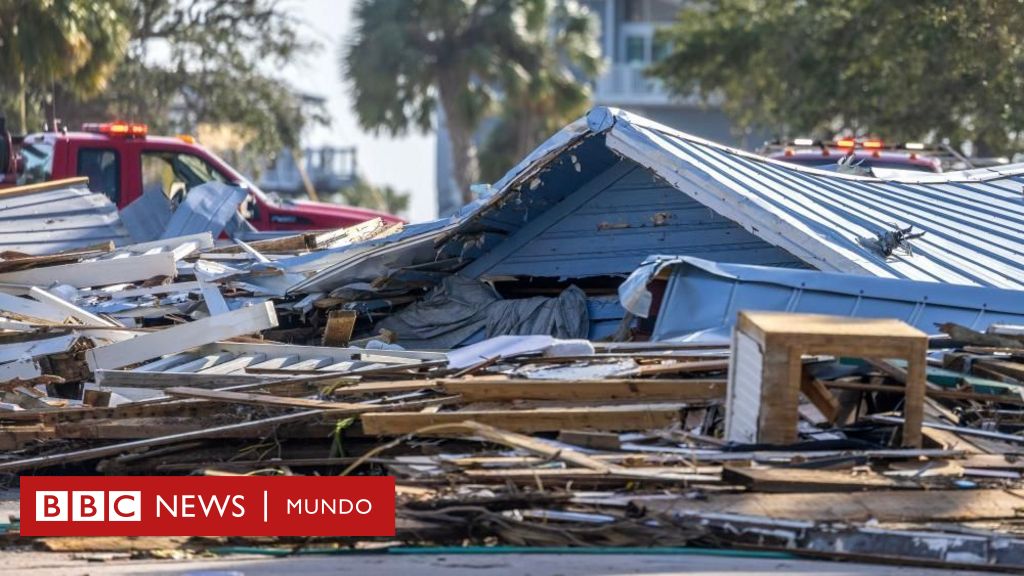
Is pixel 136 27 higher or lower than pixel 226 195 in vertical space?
higher

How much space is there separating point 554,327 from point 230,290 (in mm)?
2404

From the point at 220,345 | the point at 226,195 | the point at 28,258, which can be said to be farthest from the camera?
the point at 226,195

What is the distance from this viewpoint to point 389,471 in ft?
25.5

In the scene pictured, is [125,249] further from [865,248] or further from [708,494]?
[708,494]

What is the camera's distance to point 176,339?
10.2 metres

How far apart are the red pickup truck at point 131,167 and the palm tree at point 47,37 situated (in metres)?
7.46

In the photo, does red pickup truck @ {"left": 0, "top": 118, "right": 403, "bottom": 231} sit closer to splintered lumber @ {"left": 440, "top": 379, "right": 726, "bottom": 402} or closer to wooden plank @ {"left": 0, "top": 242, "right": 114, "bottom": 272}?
wooden plank @ {"left": 0, "top": 242, "right": 114, "bottom": 272}

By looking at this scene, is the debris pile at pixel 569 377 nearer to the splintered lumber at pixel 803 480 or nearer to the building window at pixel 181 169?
the splintered lumber at pixel 803 480

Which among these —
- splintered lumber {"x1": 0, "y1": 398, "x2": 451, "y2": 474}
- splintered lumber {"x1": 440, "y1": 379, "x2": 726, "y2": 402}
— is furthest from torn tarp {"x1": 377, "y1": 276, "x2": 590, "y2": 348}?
splintered lumber {"x1": 0, "y1": 398, "x2": 451, "y2": 474}

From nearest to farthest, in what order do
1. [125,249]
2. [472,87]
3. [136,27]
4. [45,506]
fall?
[45,506], [125,249], [136,27], [472,87]

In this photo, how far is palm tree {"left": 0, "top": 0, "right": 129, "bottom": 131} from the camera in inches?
966

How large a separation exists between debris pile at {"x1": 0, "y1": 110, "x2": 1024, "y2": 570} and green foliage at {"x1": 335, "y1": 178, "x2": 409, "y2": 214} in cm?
3442

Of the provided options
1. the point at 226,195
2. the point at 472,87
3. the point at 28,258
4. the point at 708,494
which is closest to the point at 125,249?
the point at 28,258

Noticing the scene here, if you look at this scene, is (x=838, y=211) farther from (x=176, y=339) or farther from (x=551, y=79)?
(x=551, y=79)
